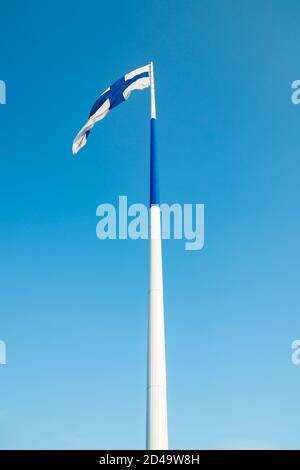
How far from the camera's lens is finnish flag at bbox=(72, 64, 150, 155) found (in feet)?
89.5

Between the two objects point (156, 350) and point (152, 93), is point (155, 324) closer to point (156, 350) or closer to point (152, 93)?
point (156, 350)

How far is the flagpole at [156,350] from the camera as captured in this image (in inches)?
627

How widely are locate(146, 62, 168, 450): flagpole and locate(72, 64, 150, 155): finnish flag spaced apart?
25.3 feet

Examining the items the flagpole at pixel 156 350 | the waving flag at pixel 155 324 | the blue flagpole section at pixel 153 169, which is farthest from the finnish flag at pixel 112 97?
the flagpole at pixel 156 350

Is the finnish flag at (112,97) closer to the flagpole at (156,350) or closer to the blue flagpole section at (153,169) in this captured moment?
the blue flagpole section at (153,169)

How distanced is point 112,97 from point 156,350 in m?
15.2

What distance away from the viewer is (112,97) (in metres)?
27.3

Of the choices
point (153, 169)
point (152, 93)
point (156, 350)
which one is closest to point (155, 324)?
point (156, 350)

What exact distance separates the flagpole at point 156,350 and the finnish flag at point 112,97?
7698 mm

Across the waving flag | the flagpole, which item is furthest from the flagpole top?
the flagpole
